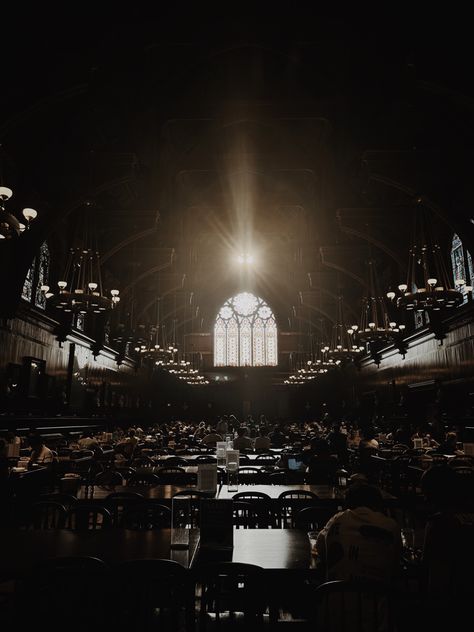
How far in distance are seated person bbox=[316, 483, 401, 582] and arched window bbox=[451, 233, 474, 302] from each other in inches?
461

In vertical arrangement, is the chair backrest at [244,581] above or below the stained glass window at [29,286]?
below

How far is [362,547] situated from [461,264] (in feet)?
42.9

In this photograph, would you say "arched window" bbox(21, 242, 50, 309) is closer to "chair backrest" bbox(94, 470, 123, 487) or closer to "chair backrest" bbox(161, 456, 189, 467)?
"chair backrest" bbox(161, 456, 189, 467)

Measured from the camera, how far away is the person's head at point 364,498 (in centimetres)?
269

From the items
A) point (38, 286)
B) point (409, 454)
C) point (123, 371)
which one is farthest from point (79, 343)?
point (409, 454)

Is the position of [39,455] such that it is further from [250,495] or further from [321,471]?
[250,495]

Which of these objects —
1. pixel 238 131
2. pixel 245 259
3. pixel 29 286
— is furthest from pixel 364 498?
pixel 245 259

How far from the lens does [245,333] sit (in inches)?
1241

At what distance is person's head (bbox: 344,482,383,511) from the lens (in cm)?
269

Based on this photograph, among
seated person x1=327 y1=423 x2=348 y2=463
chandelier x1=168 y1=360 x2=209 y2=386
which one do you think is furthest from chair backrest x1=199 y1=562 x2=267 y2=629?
chandelier x1=168 y1=360 x2=209 y2=386

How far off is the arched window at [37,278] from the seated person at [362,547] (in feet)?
38.1

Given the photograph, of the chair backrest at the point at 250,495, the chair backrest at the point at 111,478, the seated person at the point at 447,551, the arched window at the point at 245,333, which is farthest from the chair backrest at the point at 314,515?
the arched window at the point at 245,333

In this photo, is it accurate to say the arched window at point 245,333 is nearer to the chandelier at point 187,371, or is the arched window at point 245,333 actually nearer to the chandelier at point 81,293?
the chandelier at point 187,371

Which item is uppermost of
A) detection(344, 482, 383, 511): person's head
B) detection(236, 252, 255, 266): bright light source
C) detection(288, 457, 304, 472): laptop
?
detection(236, 252, 255, 266): bright light source
